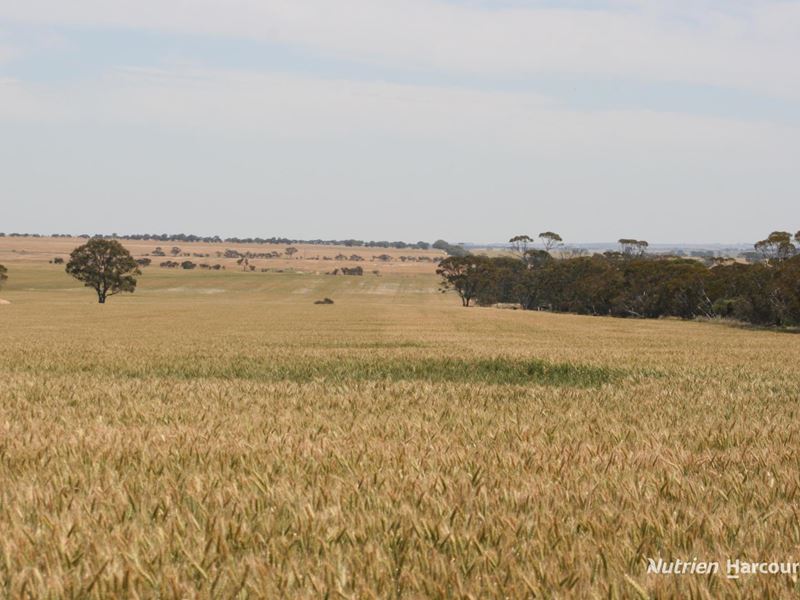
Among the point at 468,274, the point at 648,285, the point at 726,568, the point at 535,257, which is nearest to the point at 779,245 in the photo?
the point at 648,285

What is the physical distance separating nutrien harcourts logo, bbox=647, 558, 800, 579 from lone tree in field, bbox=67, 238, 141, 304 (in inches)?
4725

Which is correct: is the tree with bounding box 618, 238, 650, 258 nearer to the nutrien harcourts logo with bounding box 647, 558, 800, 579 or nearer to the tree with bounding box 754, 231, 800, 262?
the tree with bounding box 754, 231, 800, 262

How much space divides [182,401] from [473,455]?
6.02 m

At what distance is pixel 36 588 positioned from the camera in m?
3.77

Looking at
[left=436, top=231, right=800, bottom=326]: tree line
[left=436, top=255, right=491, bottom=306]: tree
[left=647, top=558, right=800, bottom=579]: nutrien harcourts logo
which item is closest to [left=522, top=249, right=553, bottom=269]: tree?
[left=436, top=231, right=800, bottom=326]: tree line

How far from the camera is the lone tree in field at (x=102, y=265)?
11550 centimetres

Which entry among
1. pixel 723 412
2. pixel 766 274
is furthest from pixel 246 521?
pixel 766 274

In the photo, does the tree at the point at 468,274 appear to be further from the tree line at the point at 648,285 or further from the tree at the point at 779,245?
the tree at the point at 779,245

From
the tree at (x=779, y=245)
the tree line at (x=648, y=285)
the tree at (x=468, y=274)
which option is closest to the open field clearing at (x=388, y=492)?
the tree line at (x=648, y=285)

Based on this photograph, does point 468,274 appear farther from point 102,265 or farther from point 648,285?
point 102,265

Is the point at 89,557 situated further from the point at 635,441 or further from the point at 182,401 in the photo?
the point at 182,401

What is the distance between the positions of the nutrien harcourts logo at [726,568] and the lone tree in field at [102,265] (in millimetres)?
120010

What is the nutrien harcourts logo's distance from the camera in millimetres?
4012

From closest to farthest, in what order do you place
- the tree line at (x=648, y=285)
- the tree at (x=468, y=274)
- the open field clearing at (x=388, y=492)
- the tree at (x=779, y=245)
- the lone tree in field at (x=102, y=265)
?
the open field clearing at (x=388, y=492)
the tree line at (x=648, y=285)
the tree at (x=779, y=245)
the lone tree in field at (x=102, y=265)
the tree at (x=468, y=274)
